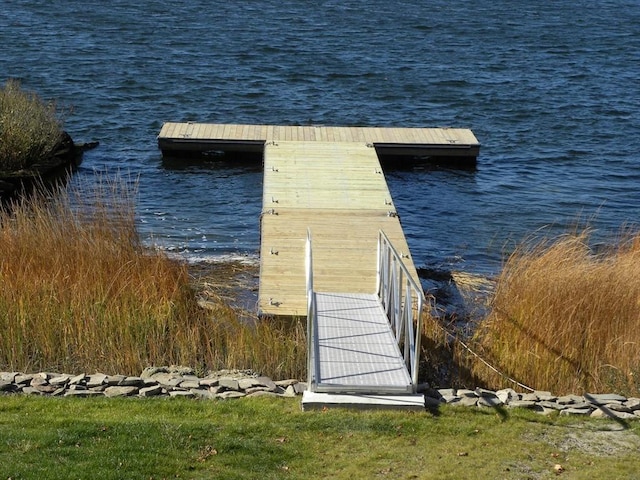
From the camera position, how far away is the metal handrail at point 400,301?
7.94 meters

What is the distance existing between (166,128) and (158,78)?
7115 mm

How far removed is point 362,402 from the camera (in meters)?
7.72

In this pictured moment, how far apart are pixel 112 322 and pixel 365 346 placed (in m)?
2.61

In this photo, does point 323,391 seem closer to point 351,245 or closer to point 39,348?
point 39,348

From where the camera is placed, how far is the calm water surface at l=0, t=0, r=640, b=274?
17.6 m

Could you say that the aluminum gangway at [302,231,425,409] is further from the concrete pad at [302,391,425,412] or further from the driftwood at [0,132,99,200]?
the driftwood at [0,132,99,200]

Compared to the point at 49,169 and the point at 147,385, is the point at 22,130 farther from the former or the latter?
the point at 147,385

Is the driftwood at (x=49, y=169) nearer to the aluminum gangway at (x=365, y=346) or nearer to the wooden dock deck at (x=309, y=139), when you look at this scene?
the wooden dock deck at (x=309, y=139)

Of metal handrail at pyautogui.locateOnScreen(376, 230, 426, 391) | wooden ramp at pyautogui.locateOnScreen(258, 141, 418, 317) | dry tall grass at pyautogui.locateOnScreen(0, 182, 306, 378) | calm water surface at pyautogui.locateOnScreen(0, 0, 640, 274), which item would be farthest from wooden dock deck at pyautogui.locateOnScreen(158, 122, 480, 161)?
dry tall grass at pyautogui.locateOnScreen(0, 182, 306, 378)

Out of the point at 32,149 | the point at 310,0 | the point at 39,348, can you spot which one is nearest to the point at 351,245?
the point at 39,348

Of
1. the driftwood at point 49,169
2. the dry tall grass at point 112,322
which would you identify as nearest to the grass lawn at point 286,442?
the dry tall grass at point 112,322

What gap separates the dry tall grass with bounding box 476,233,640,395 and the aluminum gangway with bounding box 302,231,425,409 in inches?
43.6

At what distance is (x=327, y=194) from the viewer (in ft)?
49.5

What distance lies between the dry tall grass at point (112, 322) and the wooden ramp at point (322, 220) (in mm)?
728
